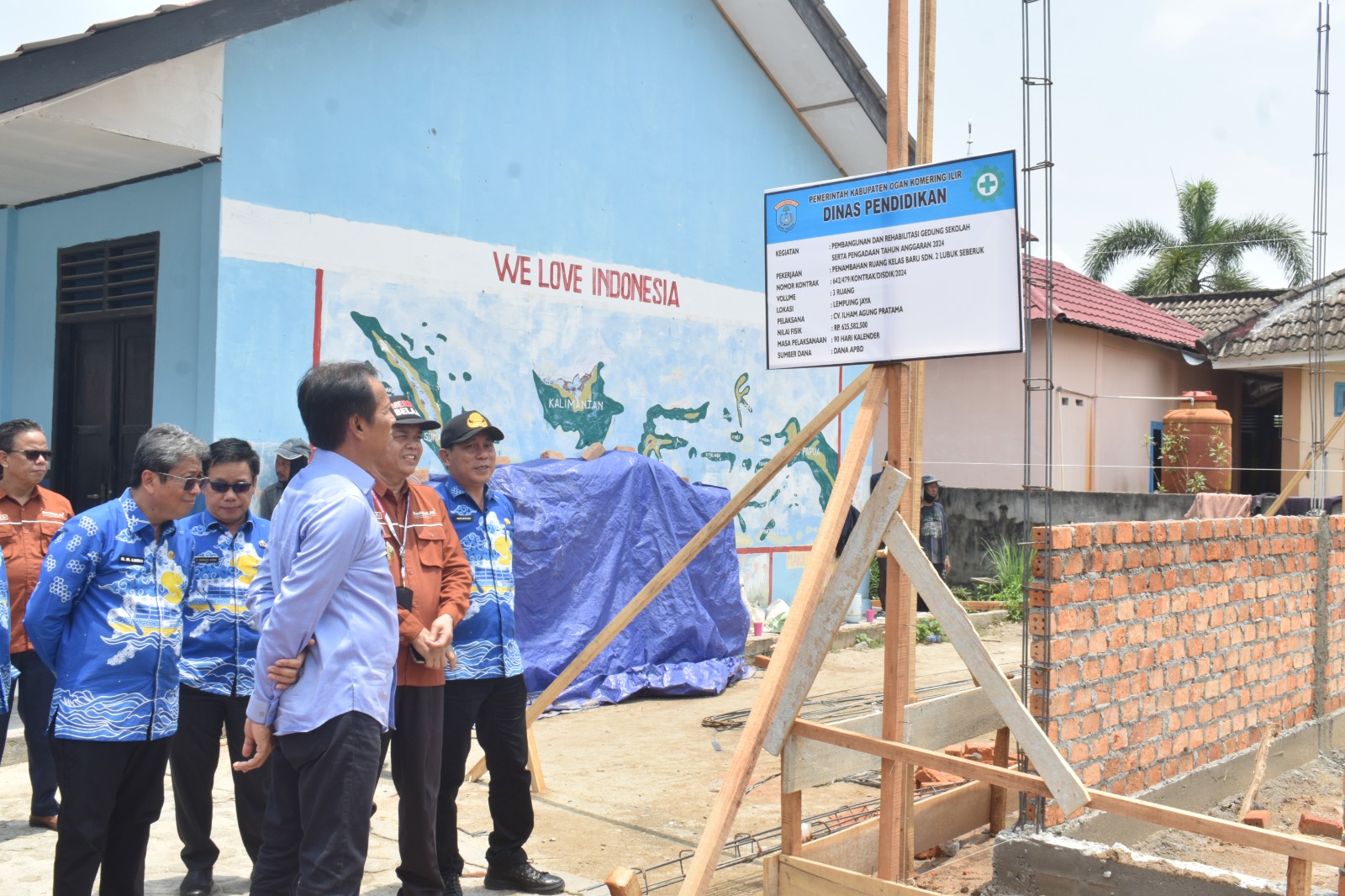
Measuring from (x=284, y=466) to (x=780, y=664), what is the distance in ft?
14.6

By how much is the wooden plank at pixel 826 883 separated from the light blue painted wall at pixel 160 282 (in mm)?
4830

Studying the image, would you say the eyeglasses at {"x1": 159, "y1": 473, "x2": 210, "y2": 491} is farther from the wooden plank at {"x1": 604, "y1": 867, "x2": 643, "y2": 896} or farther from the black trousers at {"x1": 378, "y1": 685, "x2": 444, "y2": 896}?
the wooden plank at {"x1": 604, "y1": 867, "x2": 643, "y2": 896}

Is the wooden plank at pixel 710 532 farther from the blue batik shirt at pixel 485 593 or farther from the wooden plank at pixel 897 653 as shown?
the blue batik shirt at pixel 485 593

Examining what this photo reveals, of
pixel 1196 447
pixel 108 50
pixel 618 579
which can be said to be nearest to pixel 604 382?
pixel 618 579

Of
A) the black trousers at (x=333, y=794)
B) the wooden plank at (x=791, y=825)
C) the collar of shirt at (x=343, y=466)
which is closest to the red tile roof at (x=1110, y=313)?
the wooden plank at (x=791, y=825)

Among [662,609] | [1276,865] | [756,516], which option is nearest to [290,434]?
[662,609]

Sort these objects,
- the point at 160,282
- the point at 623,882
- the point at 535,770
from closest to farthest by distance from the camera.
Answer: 1. the point at 623,882
2. the point at 535,770
3. the point at 160,282

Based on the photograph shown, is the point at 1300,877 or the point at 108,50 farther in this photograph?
the point at 108,50

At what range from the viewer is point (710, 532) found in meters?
4.95

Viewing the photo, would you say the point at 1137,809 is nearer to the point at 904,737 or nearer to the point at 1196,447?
the point at 904,737

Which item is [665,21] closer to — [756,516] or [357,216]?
[357,216]

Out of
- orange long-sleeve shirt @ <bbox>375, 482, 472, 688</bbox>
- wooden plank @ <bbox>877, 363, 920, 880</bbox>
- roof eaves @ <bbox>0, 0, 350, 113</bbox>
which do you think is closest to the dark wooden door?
roof eaves @ <bbox>0, 0, 350, 113</bbox>

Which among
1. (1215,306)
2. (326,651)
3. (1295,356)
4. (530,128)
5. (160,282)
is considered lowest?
(326,651)

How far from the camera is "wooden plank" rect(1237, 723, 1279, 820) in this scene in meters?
5.65
